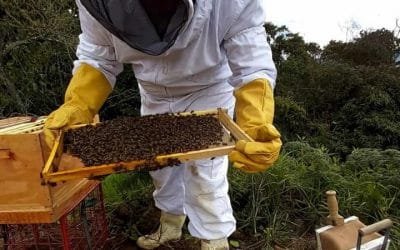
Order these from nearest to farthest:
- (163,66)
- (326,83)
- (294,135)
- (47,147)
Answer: (47,147), (163,66), (294,135), (326,83)

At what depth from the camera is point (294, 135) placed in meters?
5.93

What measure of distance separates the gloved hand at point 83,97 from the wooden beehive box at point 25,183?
0.50ft

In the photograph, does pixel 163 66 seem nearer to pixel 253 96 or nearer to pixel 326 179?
pixel 253 96

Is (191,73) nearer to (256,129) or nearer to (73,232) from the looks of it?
(256,129)

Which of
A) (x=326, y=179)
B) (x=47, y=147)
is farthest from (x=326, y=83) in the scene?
(x=47, y=147)

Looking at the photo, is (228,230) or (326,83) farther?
(326,83)

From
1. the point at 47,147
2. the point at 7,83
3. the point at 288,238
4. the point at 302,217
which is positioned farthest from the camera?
the point at 7,83

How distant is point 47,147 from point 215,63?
0.86m

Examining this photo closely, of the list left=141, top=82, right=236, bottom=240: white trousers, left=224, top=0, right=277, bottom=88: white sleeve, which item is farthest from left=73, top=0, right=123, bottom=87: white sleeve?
left=224, top=0, right=277, bottom=88: white sleeve

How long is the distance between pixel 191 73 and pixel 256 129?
52 centimetres

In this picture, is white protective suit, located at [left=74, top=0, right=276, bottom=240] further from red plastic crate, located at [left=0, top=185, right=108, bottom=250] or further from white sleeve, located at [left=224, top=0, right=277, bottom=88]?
red plastic crate, located at [left=0, top=185, right=108, bottom=250]

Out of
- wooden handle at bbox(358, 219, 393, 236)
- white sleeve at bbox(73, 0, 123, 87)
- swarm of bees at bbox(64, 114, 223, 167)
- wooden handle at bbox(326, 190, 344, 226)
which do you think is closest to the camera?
wooden handle at bbox(358, 219, 393, 236)

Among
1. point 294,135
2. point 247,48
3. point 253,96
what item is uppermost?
point 247,48

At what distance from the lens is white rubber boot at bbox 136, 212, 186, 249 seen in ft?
9.41
